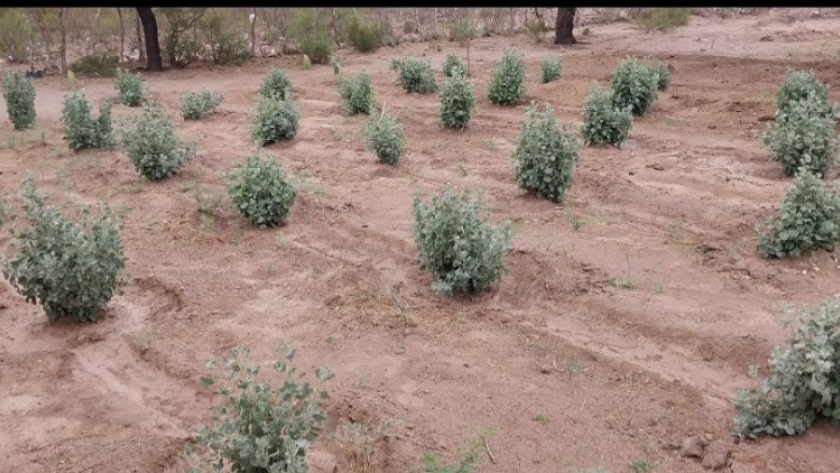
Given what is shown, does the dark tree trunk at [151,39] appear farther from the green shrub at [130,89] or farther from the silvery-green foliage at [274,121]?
the silvery-green foliage at [274,121]

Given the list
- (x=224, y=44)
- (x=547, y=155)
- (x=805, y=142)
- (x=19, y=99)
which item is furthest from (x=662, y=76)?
(x=224, y=44)

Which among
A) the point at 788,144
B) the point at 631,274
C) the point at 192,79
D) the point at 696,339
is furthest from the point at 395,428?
the point at 192,79

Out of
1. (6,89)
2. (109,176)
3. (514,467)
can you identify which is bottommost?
(514,467)

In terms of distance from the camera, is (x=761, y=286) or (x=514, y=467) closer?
(x=514, y=467)

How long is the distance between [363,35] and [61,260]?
1590 cm

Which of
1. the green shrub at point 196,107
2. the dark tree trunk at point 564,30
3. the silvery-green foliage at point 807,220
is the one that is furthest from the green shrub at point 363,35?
the silvery-green foliage at point 807,220

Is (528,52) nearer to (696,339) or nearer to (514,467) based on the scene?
(696,339)

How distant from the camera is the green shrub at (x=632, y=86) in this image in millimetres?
10875

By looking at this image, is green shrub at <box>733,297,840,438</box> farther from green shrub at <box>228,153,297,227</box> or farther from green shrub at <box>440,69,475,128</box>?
green shrub at <box>440,69,475,128</box>

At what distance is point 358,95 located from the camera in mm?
11938

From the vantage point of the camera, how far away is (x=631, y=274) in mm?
6180

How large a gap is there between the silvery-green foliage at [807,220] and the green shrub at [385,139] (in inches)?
171

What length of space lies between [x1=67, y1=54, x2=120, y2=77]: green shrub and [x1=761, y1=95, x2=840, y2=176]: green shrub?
15236mm

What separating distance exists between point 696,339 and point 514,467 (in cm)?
189
